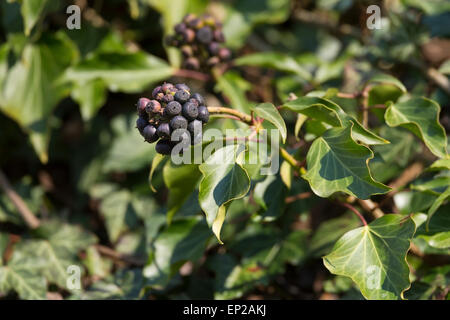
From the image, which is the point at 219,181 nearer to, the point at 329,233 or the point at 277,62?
the point at 329,233

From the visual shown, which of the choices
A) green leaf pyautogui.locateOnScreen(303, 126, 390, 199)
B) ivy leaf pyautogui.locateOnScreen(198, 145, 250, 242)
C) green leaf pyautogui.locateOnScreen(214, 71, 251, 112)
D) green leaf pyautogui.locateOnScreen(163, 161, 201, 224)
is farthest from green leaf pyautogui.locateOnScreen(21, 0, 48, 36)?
green leaf pyautogui.locateOnScreen(303, 126, 390, 199)

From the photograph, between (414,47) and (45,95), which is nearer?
(45,95)

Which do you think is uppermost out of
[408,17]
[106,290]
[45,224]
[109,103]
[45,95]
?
[408,17]

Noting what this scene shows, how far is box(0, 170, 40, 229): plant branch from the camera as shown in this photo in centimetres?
235

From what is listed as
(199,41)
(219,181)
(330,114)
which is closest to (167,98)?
(219,181)

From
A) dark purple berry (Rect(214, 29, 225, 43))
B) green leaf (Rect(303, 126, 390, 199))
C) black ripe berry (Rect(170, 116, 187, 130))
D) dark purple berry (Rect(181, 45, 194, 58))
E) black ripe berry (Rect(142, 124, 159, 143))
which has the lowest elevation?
green leaf (Rect(303, 126, 390, 199))

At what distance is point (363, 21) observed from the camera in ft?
9.25

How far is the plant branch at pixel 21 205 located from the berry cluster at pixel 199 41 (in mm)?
1076

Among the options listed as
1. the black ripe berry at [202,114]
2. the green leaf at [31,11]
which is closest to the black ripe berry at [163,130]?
the black ripe berry at [202,114]

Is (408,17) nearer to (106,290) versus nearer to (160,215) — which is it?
(160,215)

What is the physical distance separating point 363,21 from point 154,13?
4.07 feet

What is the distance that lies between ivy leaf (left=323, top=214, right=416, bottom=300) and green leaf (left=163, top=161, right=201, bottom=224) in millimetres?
507

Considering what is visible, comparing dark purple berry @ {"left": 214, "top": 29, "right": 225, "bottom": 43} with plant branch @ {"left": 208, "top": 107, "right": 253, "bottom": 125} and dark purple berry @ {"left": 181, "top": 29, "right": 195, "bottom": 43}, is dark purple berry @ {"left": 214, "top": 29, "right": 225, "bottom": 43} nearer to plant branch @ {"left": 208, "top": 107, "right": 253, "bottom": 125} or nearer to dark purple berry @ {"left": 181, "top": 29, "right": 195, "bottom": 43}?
dark purple berry @ {"left": 181, "top": 29, "right": 195, "bottom": 43}

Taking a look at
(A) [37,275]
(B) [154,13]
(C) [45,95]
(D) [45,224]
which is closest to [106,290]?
(A) [37,275]
